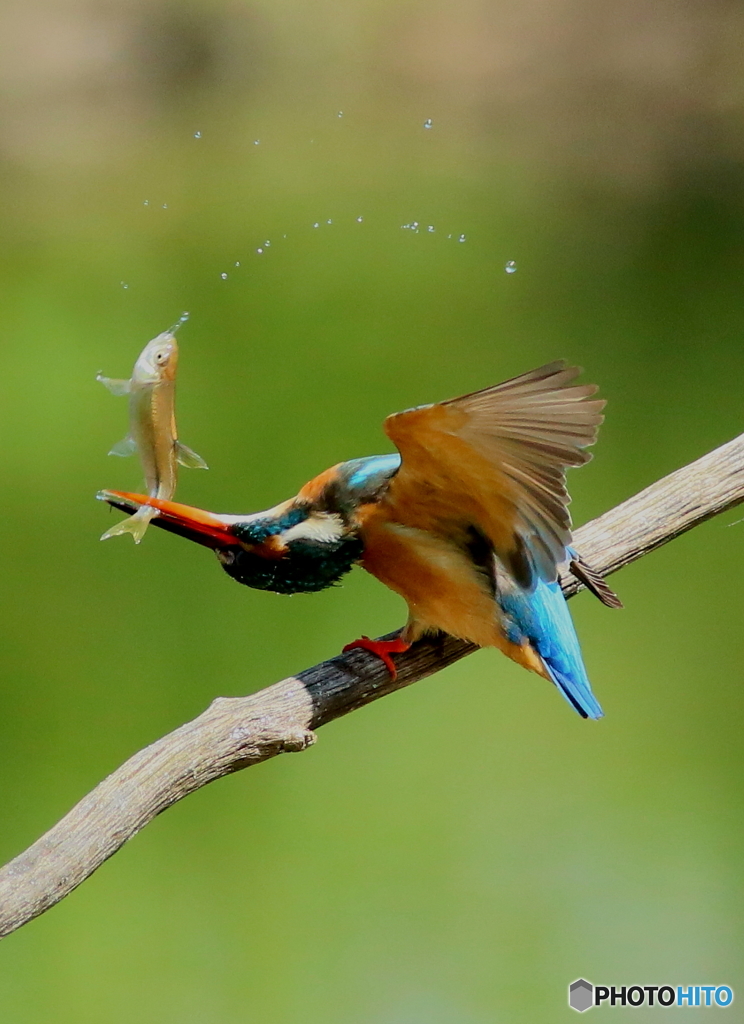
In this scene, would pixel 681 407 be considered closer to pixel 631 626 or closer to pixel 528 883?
pixel 631 626

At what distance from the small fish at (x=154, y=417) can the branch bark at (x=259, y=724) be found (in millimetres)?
265

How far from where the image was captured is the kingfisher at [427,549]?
5.21 ft

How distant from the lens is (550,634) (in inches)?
67.6

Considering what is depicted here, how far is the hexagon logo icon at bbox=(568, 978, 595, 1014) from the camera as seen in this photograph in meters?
2.36

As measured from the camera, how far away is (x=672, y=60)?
5.64 m

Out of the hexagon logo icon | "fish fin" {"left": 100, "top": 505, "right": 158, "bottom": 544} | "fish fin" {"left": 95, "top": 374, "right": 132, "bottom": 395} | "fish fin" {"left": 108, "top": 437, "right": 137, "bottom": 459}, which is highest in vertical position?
"fish fin" {"left": 95, "top": 374, "right": 132, "bottom": 395}

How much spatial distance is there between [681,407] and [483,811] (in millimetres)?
1481

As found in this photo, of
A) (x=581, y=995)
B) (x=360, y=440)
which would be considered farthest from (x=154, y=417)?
(x=360, y=440)

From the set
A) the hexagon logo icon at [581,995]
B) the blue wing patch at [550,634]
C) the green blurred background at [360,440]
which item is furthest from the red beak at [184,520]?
the hexagon logo icon at [581,995]

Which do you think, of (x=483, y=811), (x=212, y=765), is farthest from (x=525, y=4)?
(x=212, y=765)

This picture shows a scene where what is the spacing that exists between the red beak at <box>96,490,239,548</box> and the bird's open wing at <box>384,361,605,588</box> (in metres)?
0.22

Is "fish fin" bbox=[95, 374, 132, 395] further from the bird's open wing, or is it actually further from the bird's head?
the bird's open wing

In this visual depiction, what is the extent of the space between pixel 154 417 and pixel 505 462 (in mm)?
430

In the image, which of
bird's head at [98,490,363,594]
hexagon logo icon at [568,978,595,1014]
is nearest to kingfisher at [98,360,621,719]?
bird's head at [98,490,363,594]
